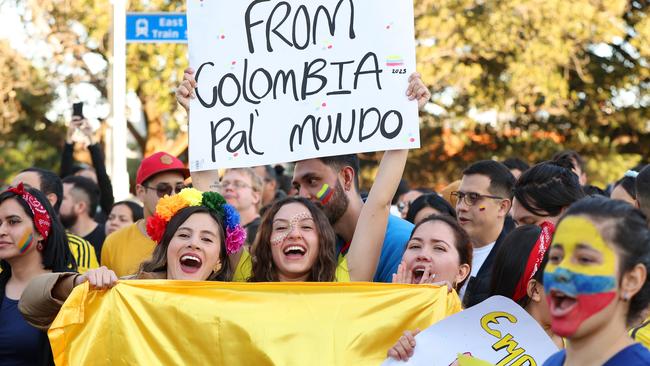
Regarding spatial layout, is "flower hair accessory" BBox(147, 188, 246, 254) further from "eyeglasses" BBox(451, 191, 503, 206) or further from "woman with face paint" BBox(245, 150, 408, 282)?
"eyeglasses" BBox(451, 191, 503, 206)

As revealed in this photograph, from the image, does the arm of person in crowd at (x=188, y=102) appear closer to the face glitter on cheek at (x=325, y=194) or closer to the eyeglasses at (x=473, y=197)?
the face glitter on cheek at (x=325, y=194)

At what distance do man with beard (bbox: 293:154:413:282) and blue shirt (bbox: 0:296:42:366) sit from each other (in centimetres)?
144

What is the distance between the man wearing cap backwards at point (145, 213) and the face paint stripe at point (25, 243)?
989 millimetres

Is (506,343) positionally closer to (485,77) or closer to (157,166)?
(157,166)

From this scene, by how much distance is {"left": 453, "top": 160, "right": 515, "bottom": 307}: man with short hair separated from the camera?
6.15m

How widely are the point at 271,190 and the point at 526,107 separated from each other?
1374cm

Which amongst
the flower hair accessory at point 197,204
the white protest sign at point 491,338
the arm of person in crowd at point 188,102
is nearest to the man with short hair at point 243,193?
the arm of person in crowd at point 188,102

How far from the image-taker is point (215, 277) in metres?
4.98

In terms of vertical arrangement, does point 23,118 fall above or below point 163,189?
above

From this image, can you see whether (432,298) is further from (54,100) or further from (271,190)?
(54,100)

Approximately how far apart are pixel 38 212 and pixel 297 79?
1454 millimetres

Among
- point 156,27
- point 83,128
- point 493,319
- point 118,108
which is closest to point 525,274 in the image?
point 493,319

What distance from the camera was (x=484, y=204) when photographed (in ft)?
20.5

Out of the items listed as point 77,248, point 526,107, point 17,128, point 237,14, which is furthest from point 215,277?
point 17,128
